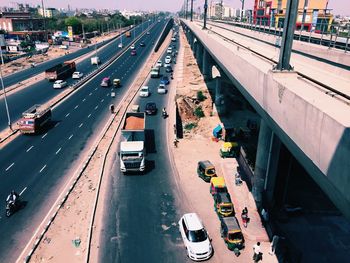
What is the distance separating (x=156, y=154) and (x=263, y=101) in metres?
21.4

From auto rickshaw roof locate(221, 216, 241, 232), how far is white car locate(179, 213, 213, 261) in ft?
5.84

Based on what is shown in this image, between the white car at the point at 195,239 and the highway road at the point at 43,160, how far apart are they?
12.0 m

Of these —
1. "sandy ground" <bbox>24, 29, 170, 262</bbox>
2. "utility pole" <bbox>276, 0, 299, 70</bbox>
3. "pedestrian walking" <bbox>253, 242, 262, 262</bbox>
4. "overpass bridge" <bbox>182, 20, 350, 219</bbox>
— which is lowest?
"sandy ground" <bbox>24, 29, 170, 262</bbox>

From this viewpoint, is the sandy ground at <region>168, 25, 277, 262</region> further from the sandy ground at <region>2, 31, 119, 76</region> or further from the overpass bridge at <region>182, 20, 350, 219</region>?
the sandy ground at <region>2, 31, 119, 76</region>

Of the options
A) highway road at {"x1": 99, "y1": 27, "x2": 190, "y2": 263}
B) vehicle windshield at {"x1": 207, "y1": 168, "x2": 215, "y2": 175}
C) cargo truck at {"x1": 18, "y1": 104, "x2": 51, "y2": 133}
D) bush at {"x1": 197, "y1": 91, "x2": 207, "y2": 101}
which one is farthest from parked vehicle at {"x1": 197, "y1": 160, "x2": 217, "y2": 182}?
bush at {"x1": 197, "y1": 91, "x2": 207, "y2": 101}

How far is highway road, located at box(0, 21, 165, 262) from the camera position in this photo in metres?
24.4

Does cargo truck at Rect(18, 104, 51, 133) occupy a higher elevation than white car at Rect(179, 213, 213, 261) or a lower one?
higher

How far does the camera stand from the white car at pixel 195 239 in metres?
21.2

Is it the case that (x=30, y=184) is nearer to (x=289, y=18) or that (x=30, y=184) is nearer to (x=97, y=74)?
(x=289, y=18)

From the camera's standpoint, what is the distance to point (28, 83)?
234 feet

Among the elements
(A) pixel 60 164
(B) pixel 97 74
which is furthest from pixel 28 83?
(A) pixel 60 164

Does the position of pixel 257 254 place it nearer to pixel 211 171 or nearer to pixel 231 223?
pixel 231 223

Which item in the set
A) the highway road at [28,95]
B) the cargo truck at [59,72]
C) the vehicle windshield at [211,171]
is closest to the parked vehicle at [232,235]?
the vehicle windshield at [211,171]

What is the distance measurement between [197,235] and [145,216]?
5.62 meters
